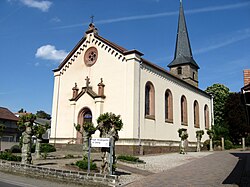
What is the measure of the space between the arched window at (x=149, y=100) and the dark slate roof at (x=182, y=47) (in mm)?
17560

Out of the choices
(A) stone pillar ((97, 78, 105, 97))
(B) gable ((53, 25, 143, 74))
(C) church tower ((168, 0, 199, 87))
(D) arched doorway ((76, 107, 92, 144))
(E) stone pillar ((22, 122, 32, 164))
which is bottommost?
(E) stone pillar ((22, 122, 32, 164))

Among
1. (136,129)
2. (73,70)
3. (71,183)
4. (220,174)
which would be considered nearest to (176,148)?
(136,129)

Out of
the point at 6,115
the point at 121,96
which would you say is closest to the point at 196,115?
the point at 121,96

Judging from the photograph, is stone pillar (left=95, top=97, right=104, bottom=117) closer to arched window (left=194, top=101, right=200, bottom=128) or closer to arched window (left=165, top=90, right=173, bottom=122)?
arched window (left=165, top=90, right=173, bottom=122)

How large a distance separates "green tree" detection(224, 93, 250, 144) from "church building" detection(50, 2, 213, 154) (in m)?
14.4

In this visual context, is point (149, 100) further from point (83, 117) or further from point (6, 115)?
point (6, 115)

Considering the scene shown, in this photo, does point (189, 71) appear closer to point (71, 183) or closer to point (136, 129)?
point (136, 129)

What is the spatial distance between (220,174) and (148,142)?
1320 cm

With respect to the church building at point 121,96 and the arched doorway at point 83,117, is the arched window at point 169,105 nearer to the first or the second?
the church building at point 121,96

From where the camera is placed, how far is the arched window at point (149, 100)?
27.6 metres

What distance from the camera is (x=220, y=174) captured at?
43.4 feet

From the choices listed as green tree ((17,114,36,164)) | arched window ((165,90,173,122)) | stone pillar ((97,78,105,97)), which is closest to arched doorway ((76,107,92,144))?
stone pillar ((97,78,105,97))

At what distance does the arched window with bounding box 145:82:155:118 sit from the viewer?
90.4 ft

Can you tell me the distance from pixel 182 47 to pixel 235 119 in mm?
15600
